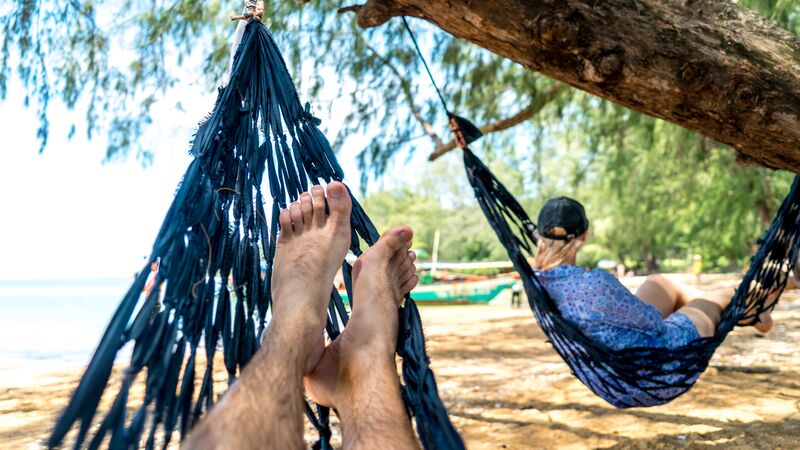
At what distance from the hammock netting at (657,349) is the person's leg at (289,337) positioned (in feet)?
2.07

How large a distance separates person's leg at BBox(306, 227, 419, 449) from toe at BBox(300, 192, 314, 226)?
120 mm

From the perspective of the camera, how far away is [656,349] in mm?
1420

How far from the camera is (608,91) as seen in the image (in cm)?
126

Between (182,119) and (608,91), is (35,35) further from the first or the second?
(608,91)

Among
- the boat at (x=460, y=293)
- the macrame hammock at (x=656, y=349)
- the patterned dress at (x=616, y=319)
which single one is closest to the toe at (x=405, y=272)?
the macrame hammock at (x=656, y=349)

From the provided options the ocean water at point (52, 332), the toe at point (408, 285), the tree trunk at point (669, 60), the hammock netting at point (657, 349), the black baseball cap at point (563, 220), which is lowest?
the ocean water at point (52, 332)

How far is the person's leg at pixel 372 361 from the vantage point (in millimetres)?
779

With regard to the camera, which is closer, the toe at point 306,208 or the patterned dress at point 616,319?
the toe at point 306,208

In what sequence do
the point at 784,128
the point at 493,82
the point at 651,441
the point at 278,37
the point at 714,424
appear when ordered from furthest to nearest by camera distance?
the point at 493,82 < the point at 278,37 < the point at 714,424 < the point at 651,441 < the point at 784,128

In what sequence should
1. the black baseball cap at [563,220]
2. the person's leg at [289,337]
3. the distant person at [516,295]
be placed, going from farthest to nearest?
1. the distant person at [516,295]
2. the black baseball cap at [563,220]
3. the person's leg at [289,337]

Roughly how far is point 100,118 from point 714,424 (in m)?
3.57

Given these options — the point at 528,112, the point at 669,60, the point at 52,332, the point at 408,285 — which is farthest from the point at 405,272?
the point at 52,332

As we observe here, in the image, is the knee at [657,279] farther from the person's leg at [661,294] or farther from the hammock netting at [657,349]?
the hammock netting at [657,349]

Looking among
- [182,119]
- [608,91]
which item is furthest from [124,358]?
[182,119]
